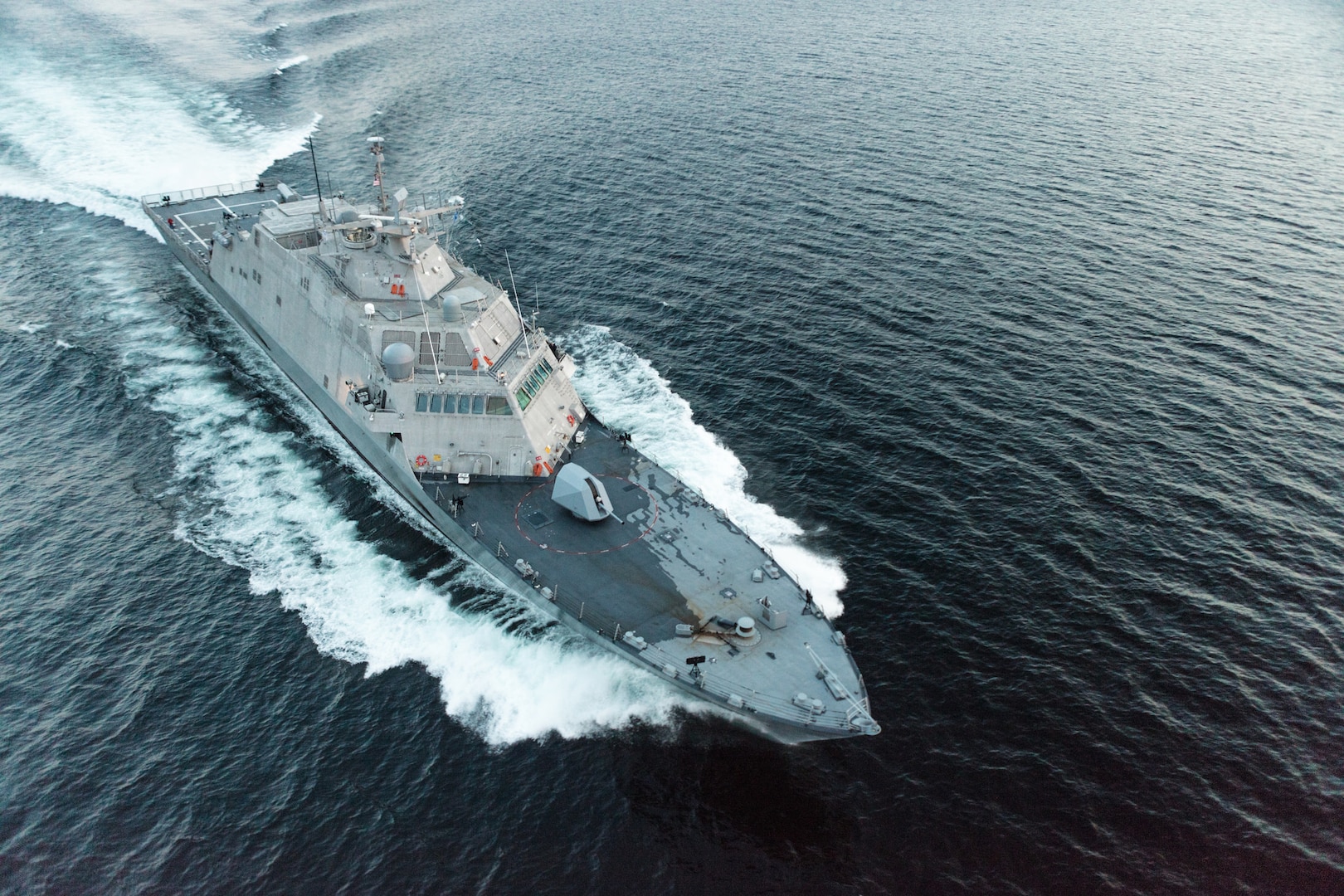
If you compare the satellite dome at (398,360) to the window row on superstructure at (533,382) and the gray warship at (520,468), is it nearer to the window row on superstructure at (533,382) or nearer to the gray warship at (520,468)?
the gray warship at (520,468)

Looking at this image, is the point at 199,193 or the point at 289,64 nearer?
the point at 199,193

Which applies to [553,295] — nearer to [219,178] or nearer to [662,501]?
[662,501]

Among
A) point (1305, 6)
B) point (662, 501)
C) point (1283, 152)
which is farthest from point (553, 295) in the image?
point (1305, 6)

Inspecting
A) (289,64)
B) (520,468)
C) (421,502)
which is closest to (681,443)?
(520,468)

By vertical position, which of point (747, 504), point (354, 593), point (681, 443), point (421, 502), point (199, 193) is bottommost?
point (199, 193)

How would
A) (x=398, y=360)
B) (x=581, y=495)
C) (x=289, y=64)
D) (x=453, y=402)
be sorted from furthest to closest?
(x=289, y=64), (x=453, y=402), (x=398, y=360), (x=581, y=495)

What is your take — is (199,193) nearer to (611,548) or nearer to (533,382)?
(533,382)
